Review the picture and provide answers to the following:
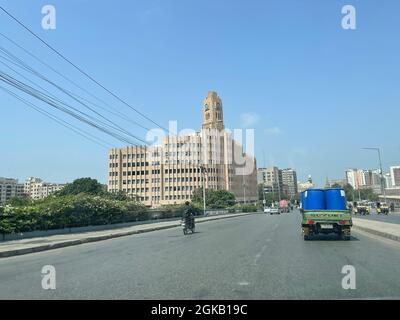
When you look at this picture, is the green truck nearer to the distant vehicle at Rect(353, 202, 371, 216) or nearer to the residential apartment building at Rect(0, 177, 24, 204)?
the distant vehicle at Rect(353, 202, 371, 216)

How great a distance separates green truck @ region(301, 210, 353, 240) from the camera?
18625mm

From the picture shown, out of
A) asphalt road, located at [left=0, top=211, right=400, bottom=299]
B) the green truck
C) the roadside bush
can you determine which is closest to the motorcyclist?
the roadside bush

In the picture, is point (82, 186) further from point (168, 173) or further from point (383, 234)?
point (383, 234)

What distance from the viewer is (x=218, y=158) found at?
427 ft

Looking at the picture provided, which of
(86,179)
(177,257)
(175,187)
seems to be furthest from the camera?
(175,187)

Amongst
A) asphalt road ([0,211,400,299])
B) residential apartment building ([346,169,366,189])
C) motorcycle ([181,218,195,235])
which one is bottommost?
asphalt road ([0,211,400,299])

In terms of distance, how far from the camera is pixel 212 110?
156125 millimetres

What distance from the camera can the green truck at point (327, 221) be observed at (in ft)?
61.1

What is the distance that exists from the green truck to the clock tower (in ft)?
443

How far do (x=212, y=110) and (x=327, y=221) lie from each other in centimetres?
13913

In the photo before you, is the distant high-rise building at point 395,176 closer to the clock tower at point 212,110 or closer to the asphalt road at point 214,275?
the clock tower at point 212,110
